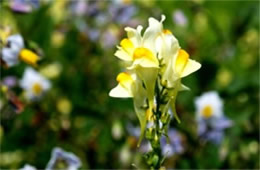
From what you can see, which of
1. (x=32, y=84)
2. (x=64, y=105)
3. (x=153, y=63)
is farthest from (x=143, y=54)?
(x=64, y=105)

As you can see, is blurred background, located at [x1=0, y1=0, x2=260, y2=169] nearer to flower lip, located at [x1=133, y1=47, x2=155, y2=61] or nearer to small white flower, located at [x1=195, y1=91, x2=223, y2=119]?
small white flower, located at [x1=195, y1=91, x2=223, y2=119]

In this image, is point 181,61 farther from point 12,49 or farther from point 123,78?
point 12,49

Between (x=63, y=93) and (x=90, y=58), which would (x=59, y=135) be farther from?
(x=90, y=58)

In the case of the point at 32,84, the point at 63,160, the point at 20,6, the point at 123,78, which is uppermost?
the point at 20,6

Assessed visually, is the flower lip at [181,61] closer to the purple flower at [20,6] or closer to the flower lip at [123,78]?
the flower lip at [123,78]

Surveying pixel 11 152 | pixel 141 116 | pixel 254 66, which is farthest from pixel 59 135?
pixel 141 116

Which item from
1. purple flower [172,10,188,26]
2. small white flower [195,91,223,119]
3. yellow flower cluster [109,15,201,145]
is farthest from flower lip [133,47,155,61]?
purple flower [172,10,188,26]
